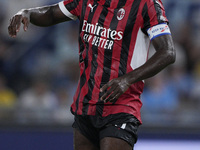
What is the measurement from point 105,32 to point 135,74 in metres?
0.44

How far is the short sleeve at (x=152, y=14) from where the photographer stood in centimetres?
304

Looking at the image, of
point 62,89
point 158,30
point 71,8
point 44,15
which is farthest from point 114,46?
point 62,89

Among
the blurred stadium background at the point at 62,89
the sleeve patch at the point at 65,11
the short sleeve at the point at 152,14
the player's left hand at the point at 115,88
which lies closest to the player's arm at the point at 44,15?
the sleeve patch at the point at 65,11

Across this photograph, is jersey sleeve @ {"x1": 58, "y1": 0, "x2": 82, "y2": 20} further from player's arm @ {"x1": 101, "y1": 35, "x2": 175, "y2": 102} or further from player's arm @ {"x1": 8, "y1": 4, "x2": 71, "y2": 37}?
player's arm @ {"x1": 101, "y1": 35, "x2": 175, "y2": 102}

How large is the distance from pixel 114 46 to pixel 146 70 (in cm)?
36

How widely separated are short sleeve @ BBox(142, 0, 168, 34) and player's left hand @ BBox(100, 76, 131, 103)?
45cm

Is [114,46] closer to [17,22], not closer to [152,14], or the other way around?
[152,14]

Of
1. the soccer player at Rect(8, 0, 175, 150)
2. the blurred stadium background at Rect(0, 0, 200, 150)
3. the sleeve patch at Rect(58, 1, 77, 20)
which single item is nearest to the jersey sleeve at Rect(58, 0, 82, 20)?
the sleeve patch at Rect(58, 1, 77, 20)

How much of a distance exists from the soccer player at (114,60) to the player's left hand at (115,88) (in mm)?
18

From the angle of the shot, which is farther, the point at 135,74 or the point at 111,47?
the point at 111,47

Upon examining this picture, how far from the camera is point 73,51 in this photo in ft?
24.5

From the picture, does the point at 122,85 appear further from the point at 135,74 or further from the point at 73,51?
the point at 73,51

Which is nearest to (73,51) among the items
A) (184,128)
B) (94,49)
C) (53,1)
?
(53,1)

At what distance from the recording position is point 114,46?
3.17 metres
